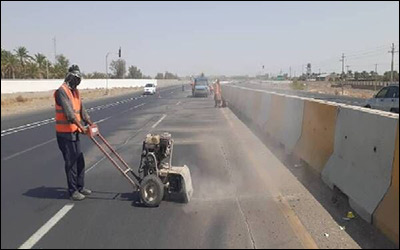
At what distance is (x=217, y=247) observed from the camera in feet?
16.4

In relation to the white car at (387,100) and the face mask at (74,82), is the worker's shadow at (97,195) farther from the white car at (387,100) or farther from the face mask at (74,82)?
the white car at (387,100)

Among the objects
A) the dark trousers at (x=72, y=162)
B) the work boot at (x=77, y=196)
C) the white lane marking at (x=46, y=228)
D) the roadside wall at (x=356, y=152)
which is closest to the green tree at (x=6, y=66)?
the dark trousers at (x=72, y=162)

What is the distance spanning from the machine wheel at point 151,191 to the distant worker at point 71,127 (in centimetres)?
100

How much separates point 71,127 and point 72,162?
0.60 metres

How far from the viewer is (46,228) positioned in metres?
5.53

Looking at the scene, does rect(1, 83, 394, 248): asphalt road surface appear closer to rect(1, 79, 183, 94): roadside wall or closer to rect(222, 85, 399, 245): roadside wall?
rect(222, 85, 399, 245): roadside wall

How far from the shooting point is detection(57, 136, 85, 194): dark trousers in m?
6.77

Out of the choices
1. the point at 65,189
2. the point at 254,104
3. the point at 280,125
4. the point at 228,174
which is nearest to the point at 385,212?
the point at 228,174

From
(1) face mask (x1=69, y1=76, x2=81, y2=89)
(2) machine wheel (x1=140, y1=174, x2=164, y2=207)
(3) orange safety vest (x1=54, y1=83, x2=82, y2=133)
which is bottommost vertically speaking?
(2) machine wheel (x1=140, y1=174, x2=164, y2=207)

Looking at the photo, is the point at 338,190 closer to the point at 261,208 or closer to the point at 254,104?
the point at 261,208

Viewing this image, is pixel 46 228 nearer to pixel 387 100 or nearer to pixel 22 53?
pixel 22 53

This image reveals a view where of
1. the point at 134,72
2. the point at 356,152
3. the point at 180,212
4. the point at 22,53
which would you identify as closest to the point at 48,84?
the point at 22,53

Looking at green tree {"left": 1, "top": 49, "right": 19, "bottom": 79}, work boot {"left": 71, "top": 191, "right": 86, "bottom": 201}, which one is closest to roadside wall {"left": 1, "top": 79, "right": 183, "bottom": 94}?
green tree {"left": 1, "top": 49, "right": 19, "bottom": 79}

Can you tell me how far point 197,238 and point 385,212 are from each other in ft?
7.09
